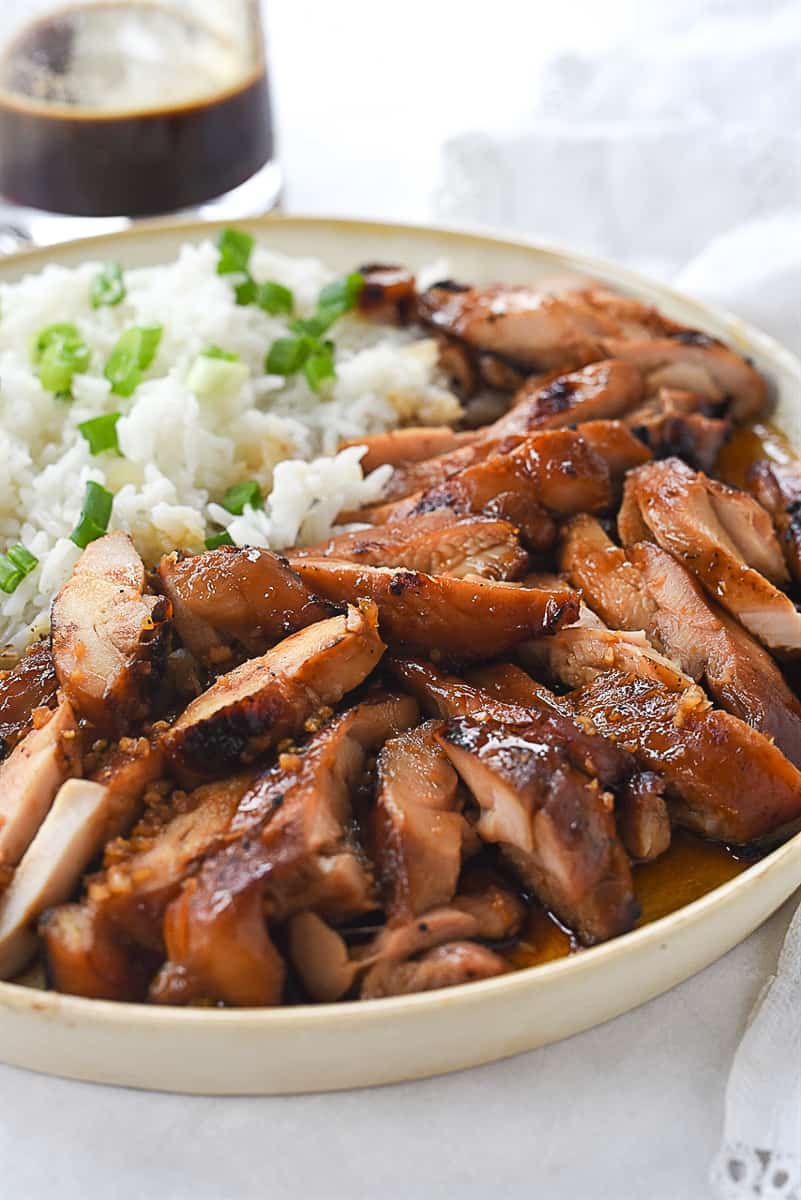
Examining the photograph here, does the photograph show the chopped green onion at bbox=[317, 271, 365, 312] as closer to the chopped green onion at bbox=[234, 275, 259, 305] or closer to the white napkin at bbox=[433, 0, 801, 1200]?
the chopped green onion at bbox=[234, 275, 259, 305]

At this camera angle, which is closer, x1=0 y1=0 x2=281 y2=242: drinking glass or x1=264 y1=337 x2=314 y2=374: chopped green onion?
x1=264 y1=337 x2=314 y2=374: chopped green onion

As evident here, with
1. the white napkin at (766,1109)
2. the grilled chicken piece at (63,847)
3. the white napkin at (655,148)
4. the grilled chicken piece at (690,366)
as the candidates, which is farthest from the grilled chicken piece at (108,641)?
the white napkin at (655,148)

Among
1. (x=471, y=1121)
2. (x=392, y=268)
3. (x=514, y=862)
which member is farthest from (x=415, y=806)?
(x=392, y=268)

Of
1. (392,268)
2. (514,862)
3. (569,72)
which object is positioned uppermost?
(569,72)

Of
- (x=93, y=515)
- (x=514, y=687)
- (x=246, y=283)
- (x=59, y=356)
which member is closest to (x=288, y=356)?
(x=246, y=283)

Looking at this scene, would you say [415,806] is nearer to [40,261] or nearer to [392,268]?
[392,268]

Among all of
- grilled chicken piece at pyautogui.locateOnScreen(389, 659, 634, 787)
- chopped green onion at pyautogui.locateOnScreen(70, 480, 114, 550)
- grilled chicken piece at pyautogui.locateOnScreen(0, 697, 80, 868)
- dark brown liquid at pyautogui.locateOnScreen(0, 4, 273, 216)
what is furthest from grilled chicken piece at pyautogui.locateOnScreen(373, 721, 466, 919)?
dark brown liquid at pyautogui.locateOnScreen(0, 4, 273, 216)
